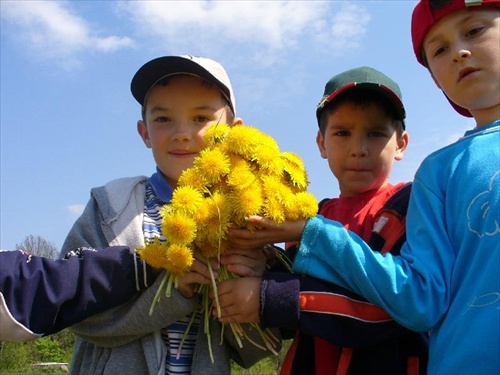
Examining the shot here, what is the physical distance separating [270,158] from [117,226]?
2.52 feet

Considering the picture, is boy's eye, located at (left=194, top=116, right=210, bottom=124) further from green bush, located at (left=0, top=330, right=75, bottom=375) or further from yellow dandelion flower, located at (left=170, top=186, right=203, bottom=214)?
green bush, located at (left=0, top=330, right=75, bottom=375)

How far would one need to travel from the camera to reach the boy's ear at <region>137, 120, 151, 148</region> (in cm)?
264

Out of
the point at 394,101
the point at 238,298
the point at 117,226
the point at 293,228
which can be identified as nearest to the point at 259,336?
the point at 238,298

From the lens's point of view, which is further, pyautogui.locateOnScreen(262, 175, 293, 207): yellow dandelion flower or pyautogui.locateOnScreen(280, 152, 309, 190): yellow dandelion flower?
pyautogui.locateOnScreen(280, 152, 309, 190): yellow dandelion flower

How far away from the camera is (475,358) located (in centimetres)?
150

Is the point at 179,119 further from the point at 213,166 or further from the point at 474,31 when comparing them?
the point at 474,31

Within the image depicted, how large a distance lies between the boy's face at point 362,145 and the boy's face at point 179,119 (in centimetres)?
55

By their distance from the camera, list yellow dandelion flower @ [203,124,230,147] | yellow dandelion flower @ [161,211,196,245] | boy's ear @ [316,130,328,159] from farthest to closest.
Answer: boy's ear @ [316,130,328,159], yellow dandelion flower @ [203,124,230,147], yellow dandelion flower @ [161,211,196,245]

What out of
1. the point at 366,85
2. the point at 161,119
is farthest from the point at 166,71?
the point at 366,85

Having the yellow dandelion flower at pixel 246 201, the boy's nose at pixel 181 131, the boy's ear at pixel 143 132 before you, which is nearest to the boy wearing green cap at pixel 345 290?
the yellow dandelion flower at pixel 246 201

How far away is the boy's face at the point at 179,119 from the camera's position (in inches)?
96.0

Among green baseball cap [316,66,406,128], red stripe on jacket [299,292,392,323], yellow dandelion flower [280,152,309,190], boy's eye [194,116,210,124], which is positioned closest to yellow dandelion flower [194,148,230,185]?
yellow dandelion flower [280,152,309,190]

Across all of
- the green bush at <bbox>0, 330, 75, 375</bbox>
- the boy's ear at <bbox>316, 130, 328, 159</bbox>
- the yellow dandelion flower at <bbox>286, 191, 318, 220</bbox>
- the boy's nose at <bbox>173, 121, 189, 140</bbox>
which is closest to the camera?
the yellow dandelion flower at <bbox>286, 191, 318, 220</bbox>

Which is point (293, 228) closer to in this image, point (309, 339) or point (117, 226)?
point (309, 339)
